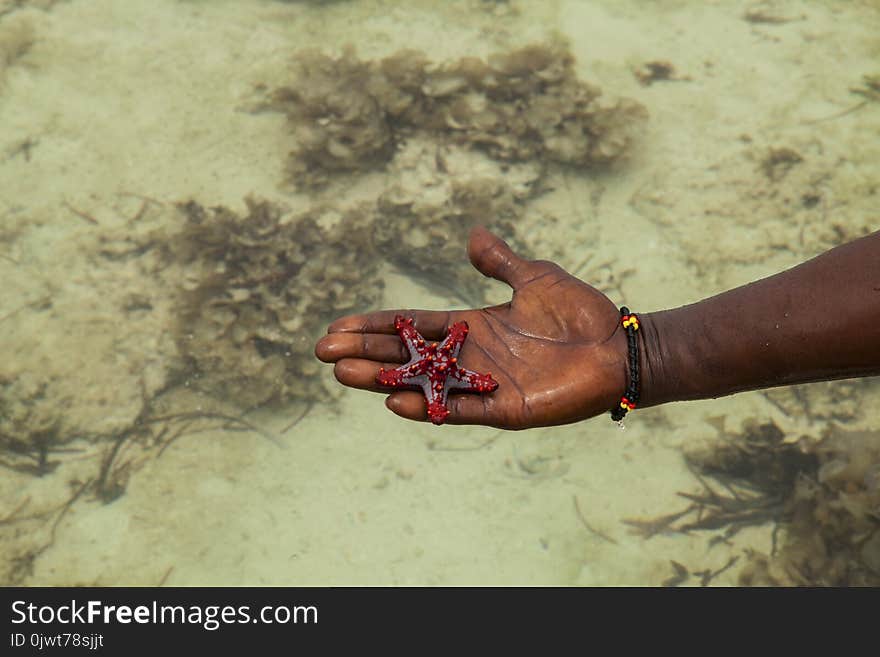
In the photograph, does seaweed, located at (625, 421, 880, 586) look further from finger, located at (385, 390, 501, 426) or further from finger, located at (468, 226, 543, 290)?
finger, located at (468, 226, 543, 290)

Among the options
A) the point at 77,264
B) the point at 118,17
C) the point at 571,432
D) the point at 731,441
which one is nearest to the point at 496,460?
the point at 571,432

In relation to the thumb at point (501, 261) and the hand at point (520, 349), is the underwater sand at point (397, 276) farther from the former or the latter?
the thumb at point (501, 261)

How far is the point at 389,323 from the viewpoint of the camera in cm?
416

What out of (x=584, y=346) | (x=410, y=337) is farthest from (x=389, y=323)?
(x=584, y=346)

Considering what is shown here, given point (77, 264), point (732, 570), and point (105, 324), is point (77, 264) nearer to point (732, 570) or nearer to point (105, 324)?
point (105, 324)

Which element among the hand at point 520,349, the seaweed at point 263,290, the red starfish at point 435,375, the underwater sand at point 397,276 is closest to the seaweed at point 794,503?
the underwater sand at point 397,276

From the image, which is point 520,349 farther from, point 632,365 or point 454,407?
point 632,365

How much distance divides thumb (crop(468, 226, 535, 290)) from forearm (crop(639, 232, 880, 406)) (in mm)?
748

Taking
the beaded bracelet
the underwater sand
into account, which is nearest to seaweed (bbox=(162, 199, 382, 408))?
the underwater sand

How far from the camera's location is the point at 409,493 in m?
5.49

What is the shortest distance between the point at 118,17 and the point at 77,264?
9.37 feet

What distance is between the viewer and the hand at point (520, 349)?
404 cm
